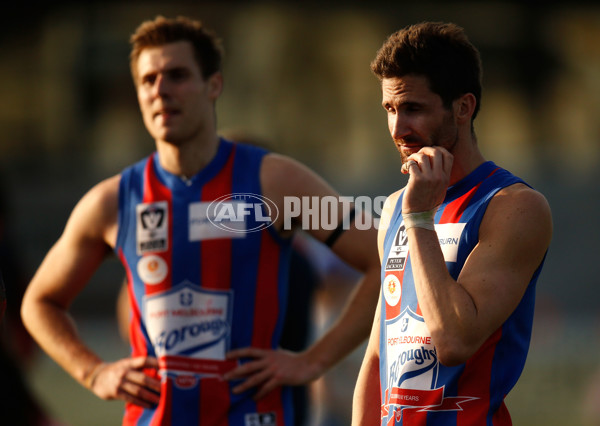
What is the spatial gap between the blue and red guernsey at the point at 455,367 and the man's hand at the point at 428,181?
0.17 m

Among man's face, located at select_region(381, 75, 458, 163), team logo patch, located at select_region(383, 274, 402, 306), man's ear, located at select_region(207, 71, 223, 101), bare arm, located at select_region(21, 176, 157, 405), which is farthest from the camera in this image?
man's ear, located at select_region(207, 71, 223, 101)

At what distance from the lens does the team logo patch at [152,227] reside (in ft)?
14.8

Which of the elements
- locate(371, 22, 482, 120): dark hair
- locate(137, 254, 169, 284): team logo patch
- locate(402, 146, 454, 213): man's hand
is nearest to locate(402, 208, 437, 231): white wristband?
locate(402, 146, 454, 213): man's hand

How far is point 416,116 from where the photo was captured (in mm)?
3285

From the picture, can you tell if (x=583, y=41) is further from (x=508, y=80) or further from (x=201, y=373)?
(x=201, y=373)

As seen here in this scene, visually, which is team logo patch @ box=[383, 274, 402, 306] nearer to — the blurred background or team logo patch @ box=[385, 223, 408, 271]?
team logo patch @ box=[385, 223, 408, 271]

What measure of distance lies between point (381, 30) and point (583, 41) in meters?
4.63

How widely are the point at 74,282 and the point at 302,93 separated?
690 inches

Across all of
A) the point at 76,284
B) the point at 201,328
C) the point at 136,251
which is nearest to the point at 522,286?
the point at 201,328

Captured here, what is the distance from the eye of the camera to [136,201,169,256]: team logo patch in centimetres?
451

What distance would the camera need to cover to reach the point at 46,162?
22.5 m

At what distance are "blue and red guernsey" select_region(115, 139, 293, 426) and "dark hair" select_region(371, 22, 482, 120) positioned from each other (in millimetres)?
1342

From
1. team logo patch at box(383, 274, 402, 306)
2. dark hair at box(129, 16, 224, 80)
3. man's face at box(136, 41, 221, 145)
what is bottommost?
team logo patch at box(383, 274, 402, 306)

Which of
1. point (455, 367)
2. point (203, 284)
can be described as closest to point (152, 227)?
point (203, 284)
